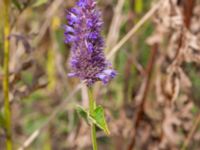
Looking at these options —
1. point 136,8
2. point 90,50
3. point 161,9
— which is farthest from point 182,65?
point 90,50

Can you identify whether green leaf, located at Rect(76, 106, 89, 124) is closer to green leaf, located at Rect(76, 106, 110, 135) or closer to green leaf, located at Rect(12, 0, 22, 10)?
green leaf, located at Rect(76, 106, 110, 135)

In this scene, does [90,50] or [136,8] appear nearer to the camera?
[90,50]

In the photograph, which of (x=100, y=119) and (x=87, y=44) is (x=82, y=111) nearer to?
(x=100, y=119)

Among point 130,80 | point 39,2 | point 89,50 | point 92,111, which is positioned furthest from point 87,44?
point 130,80

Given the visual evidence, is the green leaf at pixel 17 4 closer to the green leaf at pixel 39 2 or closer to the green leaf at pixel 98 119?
the green leaf at pixel 39 2

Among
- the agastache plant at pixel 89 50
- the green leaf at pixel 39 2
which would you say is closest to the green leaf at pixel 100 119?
the agastache plant at pixel 89 50

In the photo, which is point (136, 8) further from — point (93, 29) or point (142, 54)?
point (93, 29)

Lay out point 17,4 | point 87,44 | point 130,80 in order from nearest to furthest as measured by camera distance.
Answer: point 87,44
point 17,4
point 130,80
